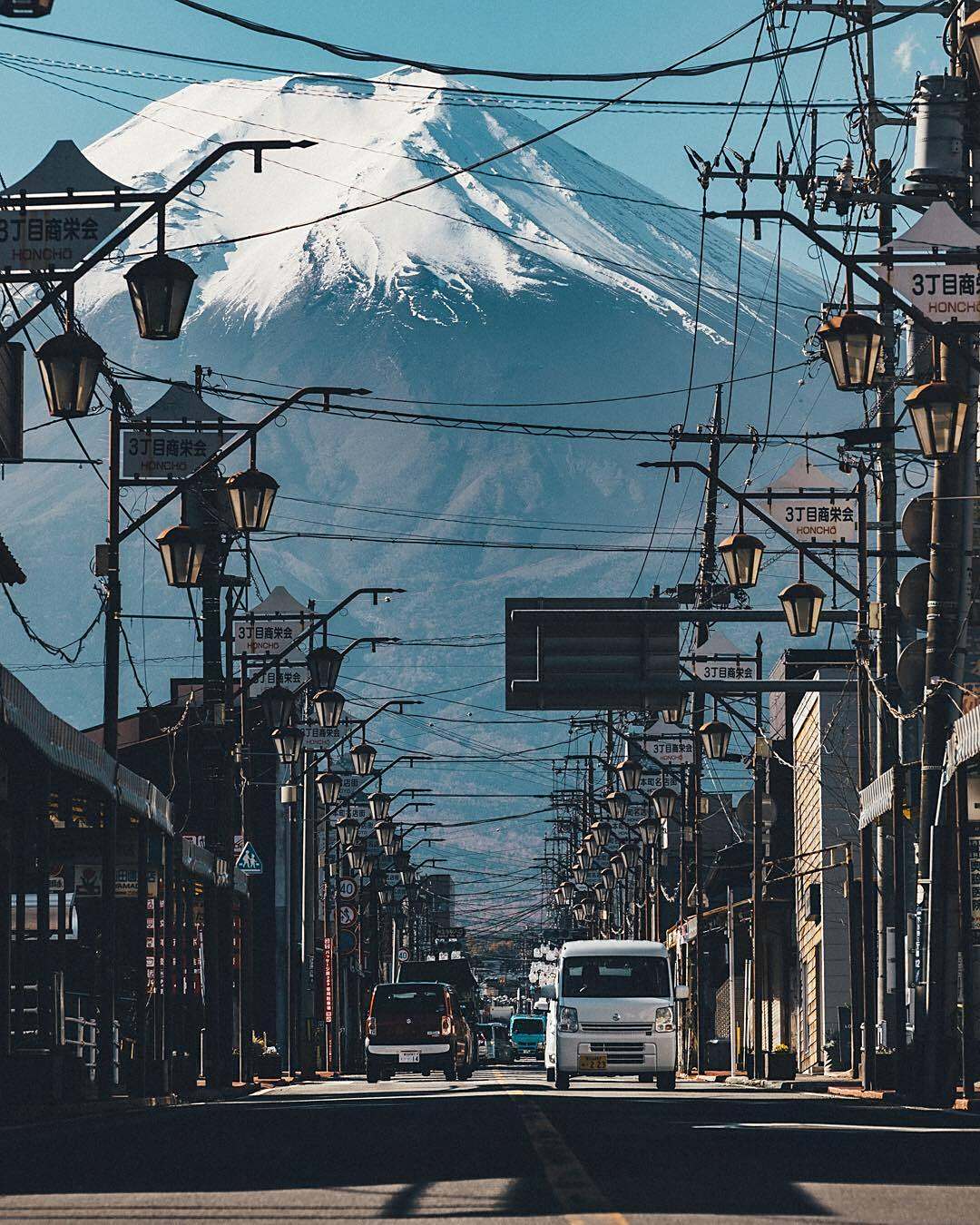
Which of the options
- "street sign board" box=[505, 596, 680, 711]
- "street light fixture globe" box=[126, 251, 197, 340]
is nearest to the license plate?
"street sign board" box=[505, 596, 680, 711]

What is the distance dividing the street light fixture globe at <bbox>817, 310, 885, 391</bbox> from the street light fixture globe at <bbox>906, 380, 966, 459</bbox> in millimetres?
1517

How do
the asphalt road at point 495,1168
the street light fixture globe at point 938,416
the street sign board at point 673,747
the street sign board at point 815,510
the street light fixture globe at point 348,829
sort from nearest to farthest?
the asphalt road at point 495,1168 < the street light fixture globe at point 938,416 < the street sign board at point 815,510 < the street sign board at point 673,747 < the street light fixture globe at point 348,829

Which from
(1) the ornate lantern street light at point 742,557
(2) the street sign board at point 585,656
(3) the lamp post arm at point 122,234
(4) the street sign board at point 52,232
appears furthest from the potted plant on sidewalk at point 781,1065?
(4) the street sign board at point 52,232

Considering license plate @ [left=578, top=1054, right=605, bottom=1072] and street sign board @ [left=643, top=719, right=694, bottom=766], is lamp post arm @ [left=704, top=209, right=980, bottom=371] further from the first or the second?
street sign board @ [left=643, top=719, right=694, bottom=766]

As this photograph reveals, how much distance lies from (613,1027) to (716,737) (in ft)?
36.3

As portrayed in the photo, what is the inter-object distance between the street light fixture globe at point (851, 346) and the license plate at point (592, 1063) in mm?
15392

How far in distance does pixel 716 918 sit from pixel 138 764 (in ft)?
72.8

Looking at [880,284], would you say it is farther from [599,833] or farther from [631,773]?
[599,833]

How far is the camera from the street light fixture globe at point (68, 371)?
20688 millimetres

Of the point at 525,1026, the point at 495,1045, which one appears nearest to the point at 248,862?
the point at 495,1045

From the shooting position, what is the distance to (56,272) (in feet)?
70.1

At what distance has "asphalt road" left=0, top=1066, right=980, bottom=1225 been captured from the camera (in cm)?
991

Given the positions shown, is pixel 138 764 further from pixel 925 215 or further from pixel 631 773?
pixel 925 215

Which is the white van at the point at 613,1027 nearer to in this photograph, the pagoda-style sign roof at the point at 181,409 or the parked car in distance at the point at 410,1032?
the pagoda-style sign roof at the point at 181,409
